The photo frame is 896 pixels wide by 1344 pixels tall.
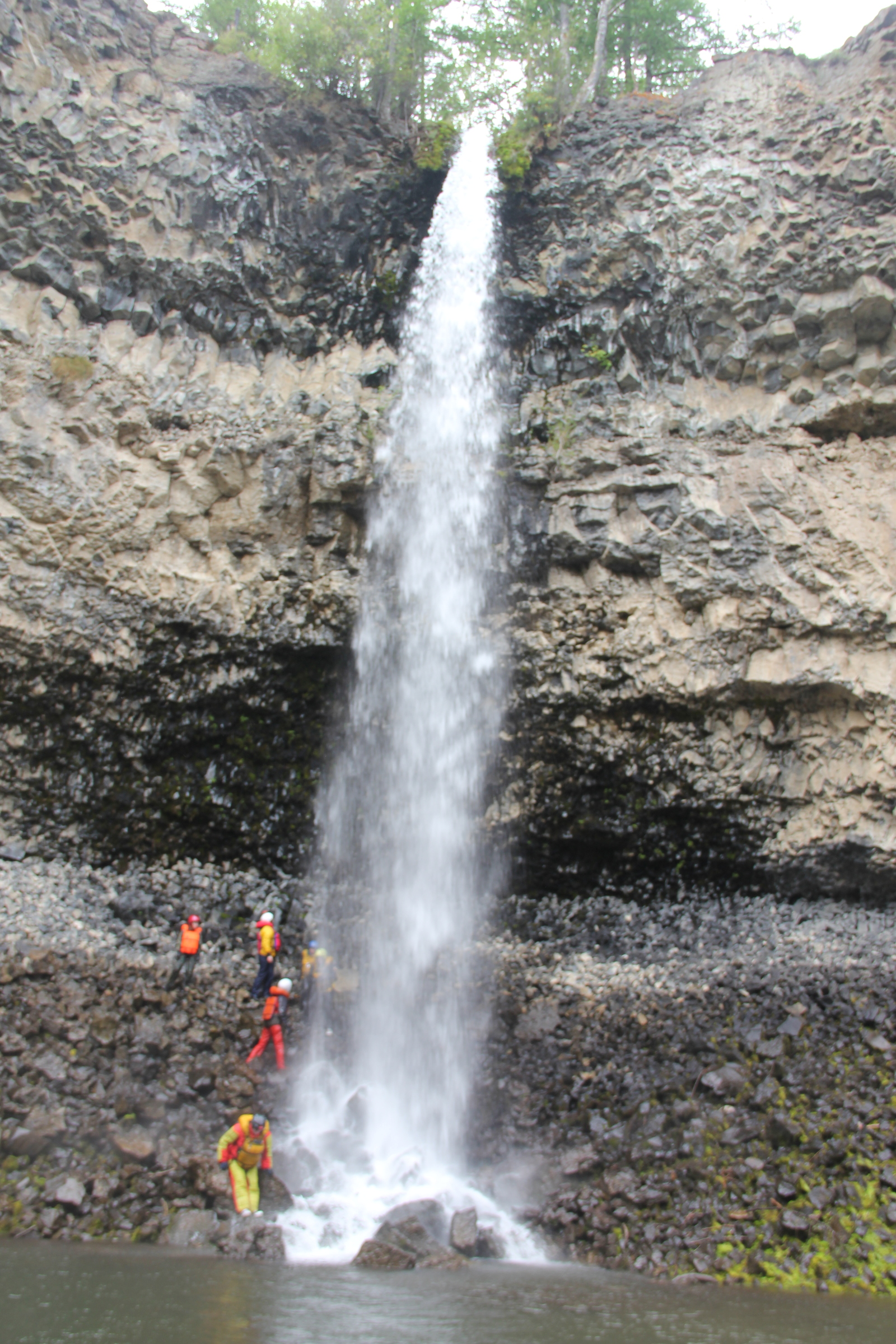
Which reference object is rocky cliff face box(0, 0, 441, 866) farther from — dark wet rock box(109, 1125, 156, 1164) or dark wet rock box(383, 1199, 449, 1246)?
dark wet rock box(383, 1199, 449, 1246)

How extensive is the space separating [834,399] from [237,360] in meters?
9.05

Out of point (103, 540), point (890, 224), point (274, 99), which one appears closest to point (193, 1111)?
point (103, 540)

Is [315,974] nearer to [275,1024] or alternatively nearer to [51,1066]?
[275,1024]

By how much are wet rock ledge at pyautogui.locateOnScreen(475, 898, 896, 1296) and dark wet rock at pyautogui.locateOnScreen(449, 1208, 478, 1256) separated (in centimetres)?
78

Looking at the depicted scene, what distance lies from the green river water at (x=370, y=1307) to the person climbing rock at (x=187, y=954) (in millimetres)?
3513

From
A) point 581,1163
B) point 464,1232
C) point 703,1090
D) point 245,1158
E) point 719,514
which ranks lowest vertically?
point 464,1232

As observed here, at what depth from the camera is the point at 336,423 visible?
11.9 m

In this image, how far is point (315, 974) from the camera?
1034 cm

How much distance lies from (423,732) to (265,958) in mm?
3733

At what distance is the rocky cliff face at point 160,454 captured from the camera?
10.9 m

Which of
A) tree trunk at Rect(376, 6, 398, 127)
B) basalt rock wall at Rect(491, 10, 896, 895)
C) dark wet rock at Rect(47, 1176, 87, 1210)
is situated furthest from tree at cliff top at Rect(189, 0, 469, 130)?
dark wet rock at Rect(47, 1176, 87, 1210)

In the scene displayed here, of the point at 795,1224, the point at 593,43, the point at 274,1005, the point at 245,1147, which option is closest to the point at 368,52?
the point at 593,43

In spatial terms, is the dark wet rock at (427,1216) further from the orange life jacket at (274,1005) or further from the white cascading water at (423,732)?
the orange life jacket at (274,1005)

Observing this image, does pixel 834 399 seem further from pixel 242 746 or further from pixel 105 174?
pixel 105 174
